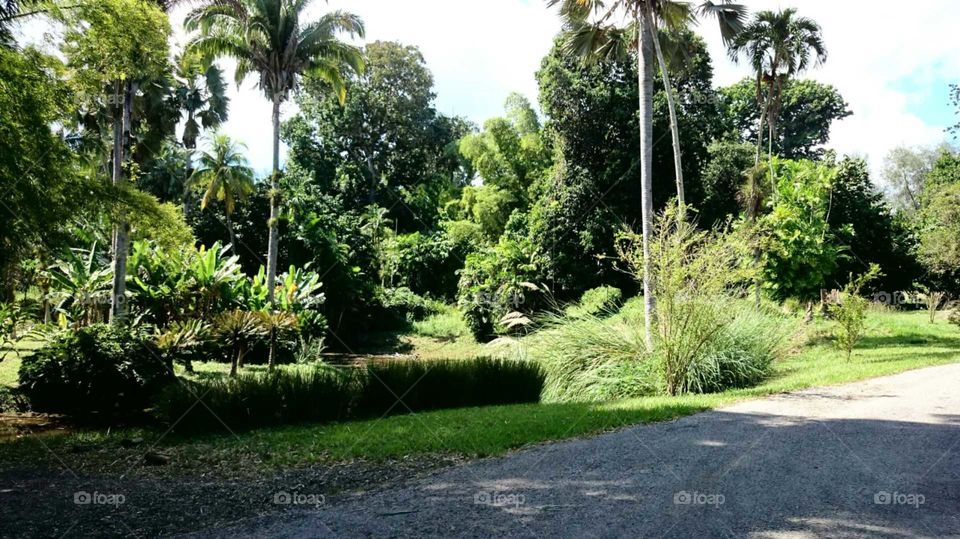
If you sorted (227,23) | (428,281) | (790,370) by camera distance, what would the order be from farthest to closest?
1. (428,281)
2. (227,23)
3. (790,370)

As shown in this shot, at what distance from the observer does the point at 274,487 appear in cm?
608

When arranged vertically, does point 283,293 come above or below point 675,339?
above

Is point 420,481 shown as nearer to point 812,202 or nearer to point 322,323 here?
point 322,323

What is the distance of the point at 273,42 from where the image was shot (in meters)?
20.9

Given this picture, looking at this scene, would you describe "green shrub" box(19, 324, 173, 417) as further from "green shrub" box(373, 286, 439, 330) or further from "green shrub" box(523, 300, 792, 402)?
"green shrub" box(373, 286, 439, 330)

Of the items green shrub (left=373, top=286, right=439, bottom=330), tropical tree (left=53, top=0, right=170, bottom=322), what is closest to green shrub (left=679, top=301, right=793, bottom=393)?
tropical tree (left=53, top=0, right=170, bottom=322)

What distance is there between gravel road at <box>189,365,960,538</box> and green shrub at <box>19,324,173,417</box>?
6025 mm

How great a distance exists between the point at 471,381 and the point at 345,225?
21.1m

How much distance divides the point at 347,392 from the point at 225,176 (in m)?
21.6

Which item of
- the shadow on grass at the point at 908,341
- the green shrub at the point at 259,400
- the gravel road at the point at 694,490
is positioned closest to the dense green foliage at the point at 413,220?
the green shrub at the point at 259,400

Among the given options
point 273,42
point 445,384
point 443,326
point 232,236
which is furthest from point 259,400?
point 232,236

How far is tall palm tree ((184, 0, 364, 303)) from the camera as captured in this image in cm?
2035

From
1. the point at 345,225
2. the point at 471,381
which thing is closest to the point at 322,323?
the point at 345,225

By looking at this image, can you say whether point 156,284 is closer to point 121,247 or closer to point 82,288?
point 82,288
